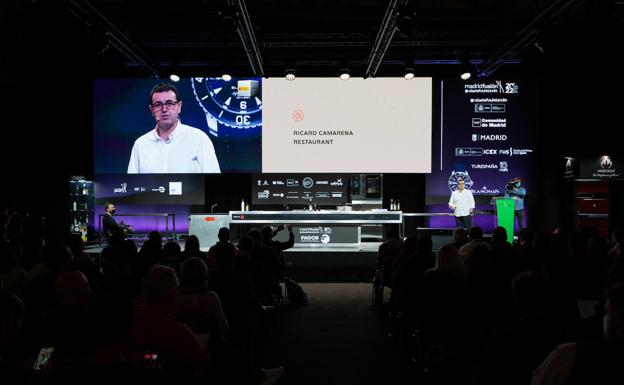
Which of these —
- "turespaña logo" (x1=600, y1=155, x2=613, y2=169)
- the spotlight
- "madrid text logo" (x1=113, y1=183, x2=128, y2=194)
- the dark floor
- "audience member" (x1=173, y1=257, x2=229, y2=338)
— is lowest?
the dark floor

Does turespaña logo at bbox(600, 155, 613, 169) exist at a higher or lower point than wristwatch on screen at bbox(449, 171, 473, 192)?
higher

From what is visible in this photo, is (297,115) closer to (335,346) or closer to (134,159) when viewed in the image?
(134,159)

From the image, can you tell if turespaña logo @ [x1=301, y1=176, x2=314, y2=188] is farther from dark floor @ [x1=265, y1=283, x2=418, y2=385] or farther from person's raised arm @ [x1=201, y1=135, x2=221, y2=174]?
dark floor @ [x1=265, y1=283, x2=418, y2=385]

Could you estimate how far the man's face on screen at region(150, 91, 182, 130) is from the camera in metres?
11.3

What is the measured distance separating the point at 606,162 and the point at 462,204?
11.6ft

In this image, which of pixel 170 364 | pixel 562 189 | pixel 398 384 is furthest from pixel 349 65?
pixel 170 364

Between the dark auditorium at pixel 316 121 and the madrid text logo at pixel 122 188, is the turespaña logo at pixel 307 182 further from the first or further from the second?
the madrid text logo at pixel 122 188

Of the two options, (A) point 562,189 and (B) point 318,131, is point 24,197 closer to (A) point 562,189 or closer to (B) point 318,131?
(B) point 318,131

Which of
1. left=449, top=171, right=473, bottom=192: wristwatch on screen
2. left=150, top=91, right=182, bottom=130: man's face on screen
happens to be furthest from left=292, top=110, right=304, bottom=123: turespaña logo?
left=449, top=171, right=473, bottom=192: wristwatch on screen

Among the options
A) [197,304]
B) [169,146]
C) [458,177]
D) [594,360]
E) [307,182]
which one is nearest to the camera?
[594,360]

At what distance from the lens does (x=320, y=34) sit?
10406mm

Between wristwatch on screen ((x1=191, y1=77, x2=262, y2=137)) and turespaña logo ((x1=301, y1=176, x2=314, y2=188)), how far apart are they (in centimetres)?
172

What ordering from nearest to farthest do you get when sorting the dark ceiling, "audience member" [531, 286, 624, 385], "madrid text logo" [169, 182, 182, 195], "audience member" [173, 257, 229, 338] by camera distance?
1. "audience member" [531, 286, 624, 385]
2. "audience member" [173, 257, 229, 338]
3. the dark ceiling
4. "madrid text logo" [169, 182, 182, 195]

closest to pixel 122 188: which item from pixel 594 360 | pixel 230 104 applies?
pixel 230 104
